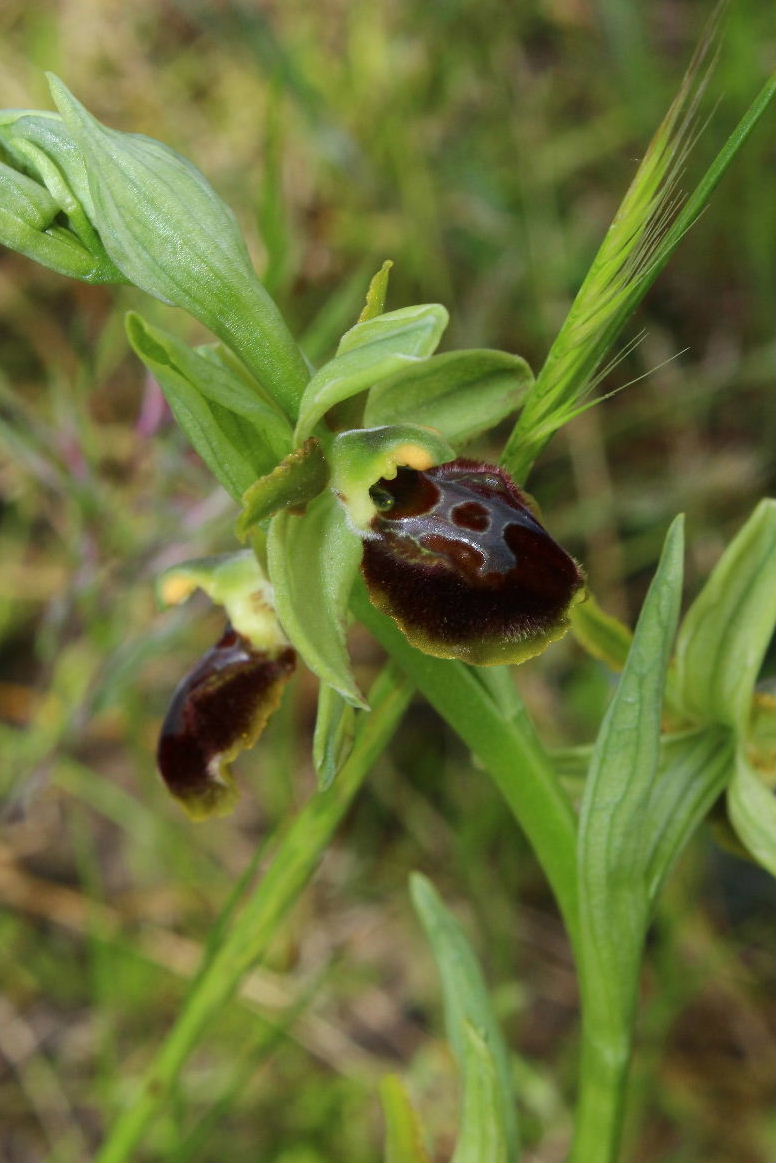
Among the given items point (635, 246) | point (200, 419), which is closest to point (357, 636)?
point (200, 419)

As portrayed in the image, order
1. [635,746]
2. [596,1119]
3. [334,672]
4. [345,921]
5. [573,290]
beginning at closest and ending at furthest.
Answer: [334,672]
[635,746]
[596,1119]
[345,921]
[573,290]

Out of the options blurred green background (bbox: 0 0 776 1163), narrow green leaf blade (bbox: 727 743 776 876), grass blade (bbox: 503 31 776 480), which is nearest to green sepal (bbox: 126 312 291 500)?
grass blade (bbox: 503 31 776 480)

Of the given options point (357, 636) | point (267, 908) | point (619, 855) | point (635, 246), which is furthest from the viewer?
point (357, 636)

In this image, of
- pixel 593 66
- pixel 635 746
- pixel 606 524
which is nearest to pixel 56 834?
pixel 606 524

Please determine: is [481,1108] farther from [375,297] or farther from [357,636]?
[357,636]

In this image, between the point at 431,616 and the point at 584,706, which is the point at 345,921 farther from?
the point at 431,616

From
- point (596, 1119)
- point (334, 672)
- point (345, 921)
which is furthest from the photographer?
point (345, 921)

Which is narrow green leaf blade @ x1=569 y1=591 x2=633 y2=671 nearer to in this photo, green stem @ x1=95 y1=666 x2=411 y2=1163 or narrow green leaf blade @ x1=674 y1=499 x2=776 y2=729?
narrow green leaf blade @ x1=674 y1=499 x2=776 y2=729
